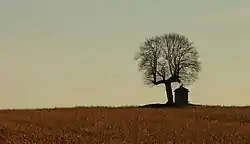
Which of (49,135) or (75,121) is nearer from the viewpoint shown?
(49,135)

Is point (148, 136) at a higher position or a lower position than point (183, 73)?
lower

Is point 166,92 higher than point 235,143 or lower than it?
higher

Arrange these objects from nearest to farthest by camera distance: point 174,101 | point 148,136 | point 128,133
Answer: point 148,136
point 128,133
point 174,101

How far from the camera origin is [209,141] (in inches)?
637

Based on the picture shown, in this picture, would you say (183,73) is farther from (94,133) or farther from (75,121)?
(94,133)

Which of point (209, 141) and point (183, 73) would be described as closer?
point (209, 141)

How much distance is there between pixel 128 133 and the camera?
18.5 m

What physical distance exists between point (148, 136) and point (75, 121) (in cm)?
760

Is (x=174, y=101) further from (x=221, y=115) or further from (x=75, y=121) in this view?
(x=75, y=121)

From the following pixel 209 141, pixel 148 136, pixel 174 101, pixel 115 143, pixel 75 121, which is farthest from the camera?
pixel 174 101

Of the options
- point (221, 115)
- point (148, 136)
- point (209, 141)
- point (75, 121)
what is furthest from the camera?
point (221, 115)

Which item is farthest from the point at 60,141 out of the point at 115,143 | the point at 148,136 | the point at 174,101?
the point at 174,101

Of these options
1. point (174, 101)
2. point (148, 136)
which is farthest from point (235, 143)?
point (174, 101)

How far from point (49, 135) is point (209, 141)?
452 centimetres
